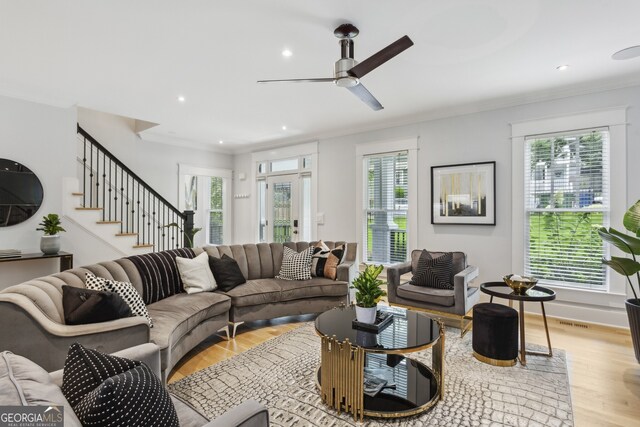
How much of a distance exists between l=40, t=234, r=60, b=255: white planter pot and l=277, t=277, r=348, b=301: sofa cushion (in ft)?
9.23

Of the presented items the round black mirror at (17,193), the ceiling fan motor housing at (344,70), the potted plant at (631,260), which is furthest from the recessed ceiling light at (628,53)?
the round black mirror at (17,193)

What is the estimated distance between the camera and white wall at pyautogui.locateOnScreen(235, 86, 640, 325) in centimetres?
364

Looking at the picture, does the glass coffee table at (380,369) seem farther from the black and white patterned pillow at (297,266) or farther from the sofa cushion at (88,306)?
the black and white patterned pillow at (297,266)

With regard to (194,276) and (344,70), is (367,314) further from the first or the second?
(194,276)

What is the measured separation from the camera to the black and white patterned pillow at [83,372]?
3.59 ft

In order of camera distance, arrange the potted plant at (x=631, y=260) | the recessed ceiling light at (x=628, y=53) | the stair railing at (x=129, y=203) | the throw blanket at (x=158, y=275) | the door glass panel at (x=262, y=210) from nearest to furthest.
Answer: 1. the potted plant at (x=631, y=260)
2. the recessed ceiling light at (x=628, y=53)
3. the throw blanket at (x=158, y=275)
4. the stair railing at (x=129, y=203)
5. the door glass panel at (x=262, y=210)

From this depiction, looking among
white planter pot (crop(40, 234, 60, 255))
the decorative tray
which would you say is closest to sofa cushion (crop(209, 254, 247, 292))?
the decorative tray

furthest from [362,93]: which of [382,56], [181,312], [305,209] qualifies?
[305,209]

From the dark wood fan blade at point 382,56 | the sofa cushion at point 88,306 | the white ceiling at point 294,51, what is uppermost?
the white ceiling at point 294,51

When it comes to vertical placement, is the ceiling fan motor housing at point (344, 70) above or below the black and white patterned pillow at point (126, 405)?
above

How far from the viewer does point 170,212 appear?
6324 millimetres

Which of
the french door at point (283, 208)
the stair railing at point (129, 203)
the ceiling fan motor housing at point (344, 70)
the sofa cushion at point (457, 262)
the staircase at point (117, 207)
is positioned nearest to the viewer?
the ceiling fan motor housing at point (344, 70)

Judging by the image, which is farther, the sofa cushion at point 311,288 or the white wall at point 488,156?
the sofa cushion at point 311,288

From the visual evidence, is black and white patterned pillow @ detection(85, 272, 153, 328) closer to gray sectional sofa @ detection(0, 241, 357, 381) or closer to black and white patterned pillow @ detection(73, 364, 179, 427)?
gray sectional sofa @ detection(0, 241, 357, 381)
